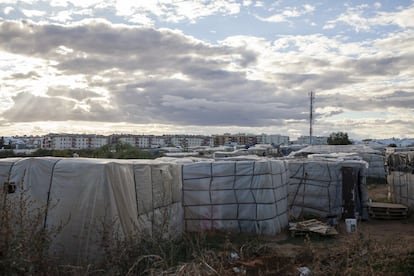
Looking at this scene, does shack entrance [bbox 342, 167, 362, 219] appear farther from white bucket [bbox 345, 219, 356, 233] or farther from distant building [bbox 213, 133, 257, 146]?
distant building [bbox 213, 133, 257, 146]

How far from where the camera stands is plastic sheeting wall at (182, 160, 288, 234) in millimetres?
12383

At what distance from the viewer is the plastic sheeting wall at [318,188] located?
1523 centimetres

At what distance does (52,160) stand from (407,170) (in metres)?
13.3

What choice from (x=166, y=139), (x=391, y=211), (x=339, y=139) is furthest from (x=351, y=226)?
(x=166, y=139)

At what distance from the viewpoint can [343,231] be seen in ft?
43.0

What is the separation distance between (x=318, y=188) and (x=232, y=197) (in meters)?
4.22

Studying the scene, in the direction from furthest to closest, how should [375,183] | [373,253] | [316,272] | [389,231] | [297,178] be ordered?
[375,183] < [297,178] < [389,231] < [373,253] < [316,272]

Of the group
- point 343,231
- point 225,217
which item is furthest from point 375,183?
point 225,217

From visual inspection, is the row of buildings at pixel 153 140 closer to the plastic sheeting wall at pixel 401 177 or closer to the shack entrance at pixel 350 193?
the plastic sheeting wall at pixel 401 177

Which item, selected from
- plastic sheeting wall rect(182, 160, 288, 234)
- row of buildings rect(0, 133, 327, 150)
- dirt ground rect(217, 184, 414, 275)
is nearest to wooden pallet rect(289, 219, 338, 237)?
plastic sheeting wall rect(182, 160, 288, 234)

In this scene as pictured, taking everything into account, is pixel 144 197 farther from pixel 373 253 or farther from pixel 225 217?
pixel 373 253

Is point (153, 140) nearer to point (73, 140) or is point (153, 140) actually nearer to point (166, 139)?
point (166, 139)

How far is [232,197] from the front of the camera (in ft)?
41.3

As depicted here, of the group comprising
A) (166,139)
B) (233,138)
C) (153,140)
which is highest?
(233,138)
